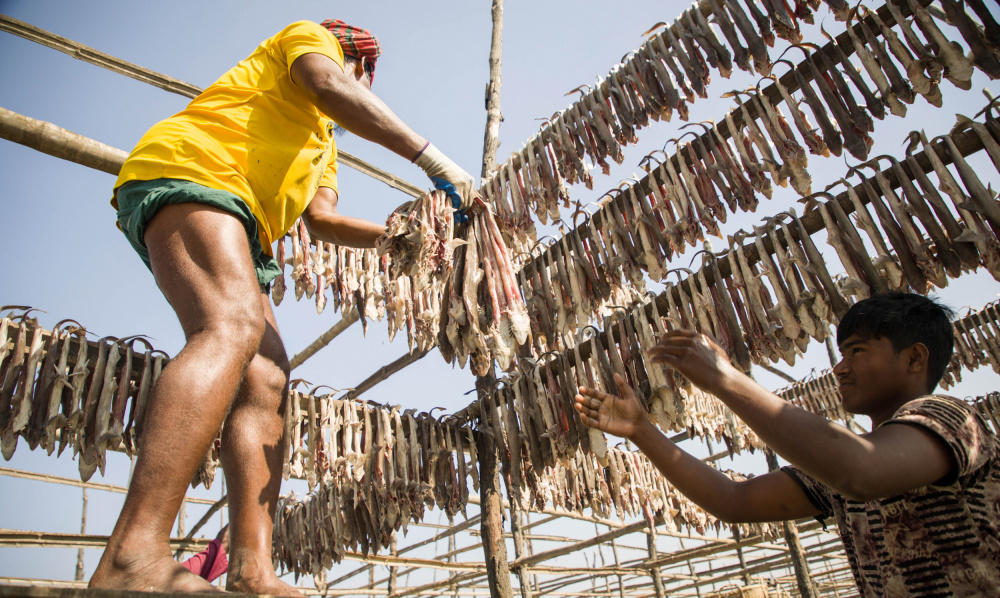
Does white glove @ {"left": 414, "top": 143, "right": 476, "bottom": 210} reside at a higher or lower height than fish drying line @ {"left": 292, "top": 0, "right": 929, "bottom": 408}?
lower

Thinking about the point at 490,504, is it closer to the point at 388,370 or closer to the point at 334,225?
the point at 388,370

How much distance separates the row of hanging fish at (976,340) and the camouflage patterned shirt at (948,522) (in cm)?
449

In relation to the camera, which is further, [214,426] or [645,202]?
[645,202]

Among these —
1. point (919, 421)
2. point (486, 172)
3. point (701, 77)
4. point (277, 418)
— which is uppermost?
point (486, 172)

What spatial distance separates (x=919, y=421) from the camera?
153 centimetres

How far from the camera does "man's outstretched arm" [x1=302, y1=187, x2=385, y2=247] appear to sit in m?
2.39

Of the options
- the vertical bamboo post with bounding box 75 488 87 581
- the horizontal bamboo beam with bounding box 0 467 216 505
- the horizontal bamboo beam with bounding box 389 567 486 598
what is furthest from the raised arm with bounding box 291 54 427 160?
the vertical bamboo post with bounding box 75 488 87 581

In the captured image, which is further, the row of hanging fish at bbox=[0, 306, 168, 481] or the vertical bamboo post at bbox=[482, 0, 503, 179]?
the vertical bamboo post at bbox=[482, 0, 503, 179]

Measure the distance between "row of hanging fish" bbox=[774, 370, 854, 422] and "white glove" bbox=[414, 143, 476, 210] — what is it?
6.13 meters

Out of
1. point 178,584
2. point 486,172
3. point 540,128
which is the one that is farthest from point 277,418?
point 486,172

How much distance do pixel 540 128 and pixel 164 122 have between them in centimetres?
289

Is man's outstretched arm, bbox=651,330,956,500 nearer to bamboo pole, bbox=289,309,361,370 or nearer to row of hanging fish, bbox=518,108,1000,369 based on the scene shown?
row of hanging fish, bbox=518,108,1000,369

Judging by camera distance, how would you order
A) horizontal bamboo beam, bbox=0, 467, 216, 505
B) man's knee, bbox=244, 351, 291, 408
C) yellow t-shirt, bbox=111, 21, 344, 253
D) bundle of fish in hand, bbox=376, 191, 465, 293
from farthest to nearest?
horizontal bamboo beam, bbox=0, 467, 216, 505, bundle of fish in hand, bbox=376, 191, 465, 293, man's knee, bbox=244, 351, 291, 408, yellow t-shirt, bbox=111, 21, 344, 253

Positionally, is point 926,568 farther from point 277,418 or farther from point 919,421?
point 277,418
